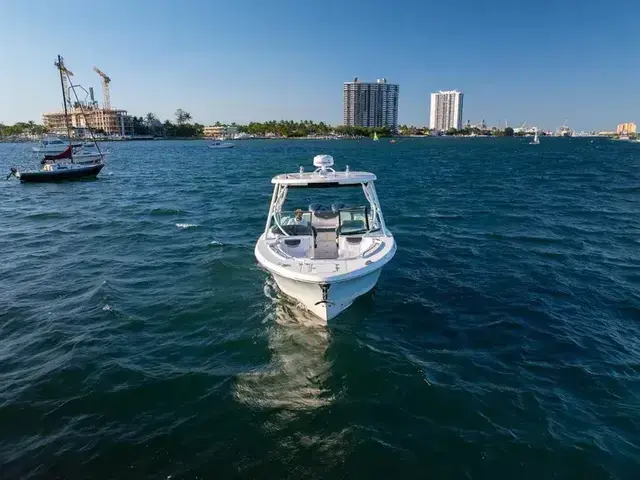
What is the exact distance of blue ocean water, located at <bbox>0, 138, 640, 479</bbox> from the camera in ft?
25.3

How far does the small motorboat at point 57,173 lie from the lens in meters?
46.3

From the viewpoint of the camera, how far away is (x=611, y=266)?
1772 cm

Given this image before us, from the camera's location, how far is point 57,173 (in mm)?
47375

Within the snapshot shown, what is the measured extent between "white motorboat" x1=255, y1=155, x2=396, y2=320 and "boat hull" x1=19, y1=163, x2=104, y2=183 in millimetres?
41614

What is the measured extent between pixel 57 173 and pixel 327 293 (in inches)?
1837

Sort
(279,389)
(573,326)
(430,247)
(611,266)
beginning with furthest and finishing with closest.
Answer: (430,247) < (611,266) < (573,326) < (279,389)

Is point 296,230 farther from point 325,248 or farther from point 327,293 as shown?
point 327,293

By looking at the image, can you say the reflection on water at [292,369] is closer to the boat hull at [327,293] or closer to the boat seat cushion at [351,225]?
the boat hull at [327,293]

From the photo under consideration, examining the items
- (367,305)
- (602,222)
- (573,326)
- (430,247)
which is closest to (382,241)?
(367,305)

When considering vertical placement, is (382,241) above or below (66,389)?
above

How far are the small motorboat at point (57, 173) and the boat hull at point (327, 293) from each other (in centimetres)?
4465

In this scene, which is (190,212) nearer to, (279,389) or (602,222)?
(279,389)

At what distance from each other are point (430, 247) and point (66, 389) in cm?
1569

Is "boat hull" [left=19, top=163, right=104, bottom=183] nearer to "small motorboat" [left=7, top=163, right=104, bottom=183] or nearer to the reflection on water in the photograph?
"small motorboat" [left=7, top=163, right=104, bottom=183]
